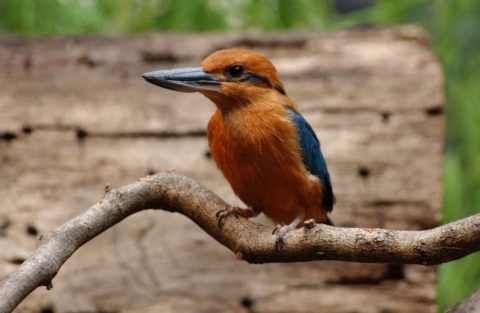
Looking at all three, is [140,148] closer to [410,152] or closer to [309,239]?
[410,152]

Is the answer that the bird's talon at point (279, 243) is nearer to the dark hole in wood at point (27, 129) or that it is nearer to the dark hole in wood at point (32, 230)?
the dark hole in wood at point (32, 230)

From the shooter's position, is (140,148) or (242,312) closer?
(242,312)

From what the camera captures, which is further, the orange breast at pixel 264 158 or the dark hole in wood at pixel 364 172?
the dark hole in wood at pixel 364 172

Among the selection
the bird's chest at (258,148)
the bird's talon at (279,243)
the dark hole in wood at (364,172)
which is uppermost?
the bird's chest at (258,148)

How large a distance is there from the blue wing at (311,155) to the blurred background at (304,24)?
2.36m

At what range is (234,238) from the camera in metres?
3.20

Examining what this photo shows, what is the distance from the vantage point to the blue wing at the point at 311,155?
366 centimetres

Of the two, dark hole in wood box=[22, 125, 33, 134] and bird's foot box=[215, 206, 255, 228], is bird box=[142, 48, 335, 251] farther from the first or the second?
dark hole in wood box=[22, 125, 33, 134]

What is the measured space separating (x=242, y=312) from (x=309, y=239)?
2133 mm

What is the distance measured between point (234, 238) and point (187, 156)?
216 centimetres

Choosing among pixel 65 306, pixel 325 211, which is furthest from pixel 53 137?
pixel 325 211

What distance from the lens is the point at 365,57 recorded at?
19.0 ft

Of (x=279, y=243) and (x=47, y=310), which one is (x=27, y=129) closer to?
(x=47, y=310)

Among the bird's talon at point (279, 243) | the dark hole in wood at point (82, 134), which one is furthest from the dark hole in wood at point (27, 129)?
the bird's talon at point (279, 243)
